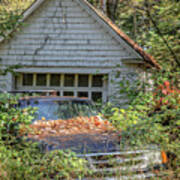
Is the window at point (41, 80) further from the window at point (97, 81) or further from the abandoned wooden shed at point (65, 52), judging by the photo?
the window at point (97, 81)

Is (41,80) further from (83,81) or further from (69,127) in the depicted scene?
(69,127)

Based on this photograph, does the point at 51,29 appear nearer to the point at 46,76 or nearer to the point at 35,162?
the point at 46,76

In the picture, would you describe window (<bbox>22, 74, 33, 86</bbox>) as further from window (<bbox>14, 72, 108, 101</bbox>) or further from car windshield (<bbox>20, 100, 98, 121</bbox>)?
car windshield (<bbox>20, 100, 98, 121</bbox>)

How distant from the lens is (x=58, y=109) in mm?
5883

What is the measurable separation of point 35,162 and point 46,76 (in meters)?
8.81

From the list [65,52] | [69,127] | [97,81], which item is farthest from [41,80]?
[69,127]

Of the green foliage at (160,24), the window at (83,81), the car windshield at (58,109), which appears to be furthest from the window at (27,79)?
the car windshield at (58,109)

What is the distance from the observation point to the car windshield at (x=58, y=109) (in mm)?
5633

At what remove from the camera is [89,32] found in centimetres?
1227

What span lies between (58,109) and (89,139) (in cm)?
144

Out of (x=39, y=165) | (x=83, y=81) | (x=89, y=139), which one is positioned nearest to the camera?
(x=39, y=165)

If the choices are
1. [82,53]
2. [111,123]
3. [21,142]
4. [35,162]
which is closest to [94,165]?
[35,162]

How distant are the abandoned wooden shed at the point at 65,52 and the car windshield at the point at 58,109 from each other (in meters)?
6.02

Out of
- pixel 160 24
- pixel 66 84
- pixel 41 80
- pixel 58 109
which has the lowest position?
pixel 66 84
